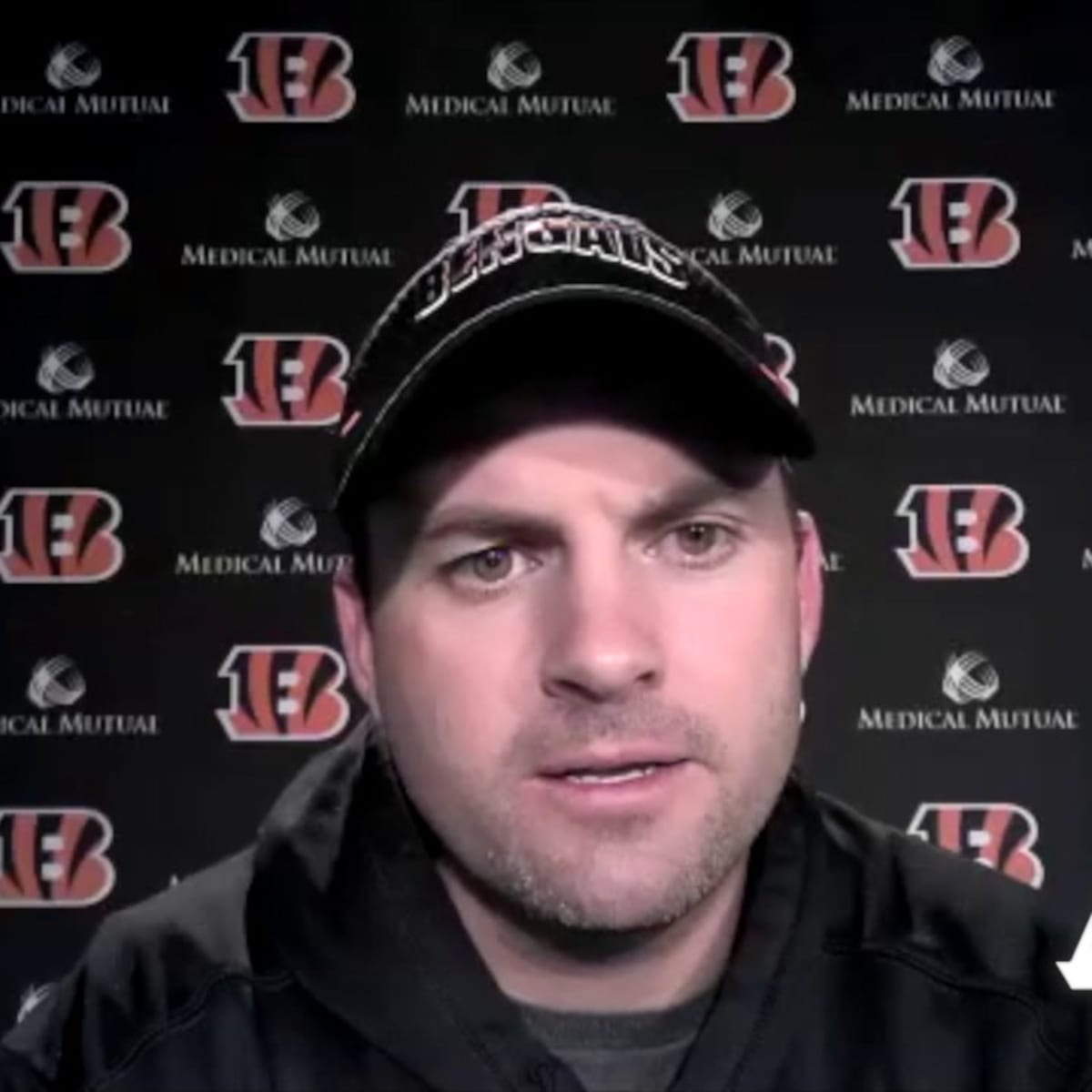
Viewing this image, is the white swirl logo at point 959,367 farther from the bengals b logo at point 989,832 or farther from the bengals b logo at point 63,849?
the bengals b logo at point 63,849

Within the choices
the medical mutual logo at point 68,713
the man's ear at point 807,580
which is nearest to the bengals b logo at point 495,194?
the medical mutual logo at point 68,713

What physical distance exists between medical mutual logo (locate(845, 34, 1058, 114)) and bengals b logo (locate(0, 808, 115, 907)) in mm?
1442

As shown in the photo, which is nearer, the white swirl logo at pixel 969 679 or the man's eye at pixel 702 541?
the man's eye at pixel 702 541

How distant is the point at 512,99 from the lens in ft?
7.91

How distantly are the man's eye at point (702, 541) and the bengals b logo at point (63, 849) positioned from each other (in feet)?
5.74

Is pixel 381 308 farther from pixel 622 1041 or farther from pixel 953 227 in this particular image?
pixel 622 1041

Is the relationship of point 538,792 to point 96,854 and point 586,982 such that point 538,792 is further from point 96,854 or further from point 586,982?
point 96,854

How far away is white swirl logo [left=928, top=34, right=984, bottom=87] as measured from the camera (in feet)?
7.93

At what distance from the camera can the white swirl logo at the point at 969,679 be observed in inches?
93.7

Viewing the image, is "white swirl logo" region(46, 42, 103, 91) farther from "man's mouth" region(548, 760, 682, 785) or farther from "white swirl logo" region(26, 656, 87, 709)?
"man's mouth" region(548, 760, 682, 785)

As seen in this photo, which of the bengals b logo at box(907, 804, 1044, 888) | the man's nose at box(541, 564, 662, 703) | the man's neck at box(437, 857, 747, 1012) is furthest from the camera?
the bengals b logo at box(907, 804, 1044, 888)

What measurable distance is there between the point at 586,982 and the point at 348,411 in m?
0.31

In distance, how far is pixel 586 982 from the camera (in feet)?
2.87

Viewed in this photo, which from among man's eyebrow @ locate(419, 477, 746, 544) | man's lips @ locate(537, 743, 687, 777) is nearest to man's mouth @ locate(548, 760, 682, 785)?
man's lips @ locate(537, 743, 687, 777)
